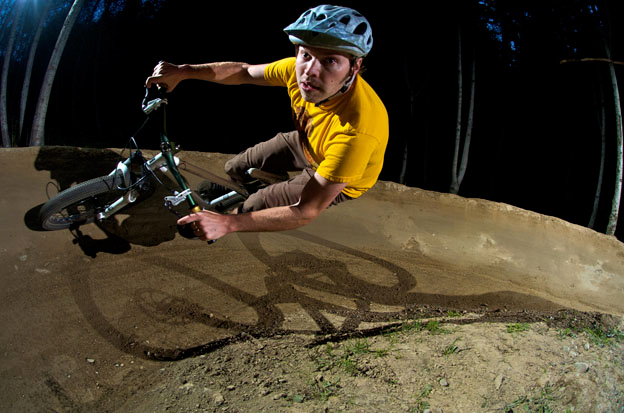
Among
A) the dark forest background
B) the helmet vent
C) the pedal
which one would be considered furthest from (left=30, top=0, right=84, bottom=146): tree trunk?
the helmet vent

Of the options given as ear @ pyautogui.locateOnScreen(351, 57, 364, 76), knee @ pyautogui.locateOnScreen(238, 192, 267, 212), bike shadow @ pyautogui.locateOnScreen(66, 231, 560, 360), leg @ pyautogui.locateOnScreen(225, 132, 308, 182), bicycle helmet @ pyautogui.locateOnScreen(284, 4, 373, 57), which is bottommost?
bike shadow @ pyautogui.locateOnScreen(66, 231, 560, 360)

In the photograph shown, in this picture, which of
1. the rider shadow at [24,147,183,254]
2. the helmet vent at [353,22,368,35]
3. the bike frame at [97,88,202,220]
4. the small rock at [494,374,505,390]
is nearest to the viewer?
the helmet vent at [353,22,368,35]

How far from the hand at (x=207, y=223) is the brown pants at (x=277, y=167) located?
0.83 m

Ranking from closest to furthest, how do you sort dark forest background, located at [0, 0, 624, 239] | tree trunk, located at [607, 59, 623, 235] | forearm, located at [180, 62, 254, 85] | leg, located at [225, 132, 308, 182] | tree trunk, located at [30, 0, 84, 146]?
1. forearm, located at [180, 62, 254, 85]
2. leg, located at [225, 132, 308, 182]
3. tree trunk, located at [30, 0, 84, 146]
4. tree trunk, located at [607, 59, 623, 235]
5. dark forest background, located at [0, 0, 624, 239]

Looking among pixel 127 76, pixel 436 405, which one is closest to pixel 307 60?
pixel 436 405

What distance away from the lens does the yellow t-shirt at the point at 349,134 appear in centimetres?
253

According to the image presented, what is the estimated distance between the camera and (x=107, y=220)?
4.75 metres

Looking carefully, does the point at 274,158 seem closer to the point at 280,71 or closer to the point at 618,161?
the point at 280,71

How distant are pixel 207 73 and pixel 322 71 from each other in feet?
4.82

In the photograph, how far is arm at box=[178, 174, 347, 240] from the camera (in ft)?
8.45

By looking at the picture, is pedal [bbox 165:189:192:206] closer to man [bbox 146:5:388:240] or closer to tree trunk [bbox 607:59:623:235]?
man [bbox 146:5:388:240]

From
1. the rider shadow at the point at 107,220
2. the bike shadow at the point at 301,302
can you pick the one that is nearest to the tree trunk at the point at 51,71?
the rider shadow at the point at 107,220

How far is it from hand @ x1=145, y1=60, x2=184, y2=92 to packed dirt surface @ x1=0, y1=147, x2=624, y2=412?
2.44ft

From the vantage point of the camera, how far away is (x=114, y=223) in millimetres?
4730
